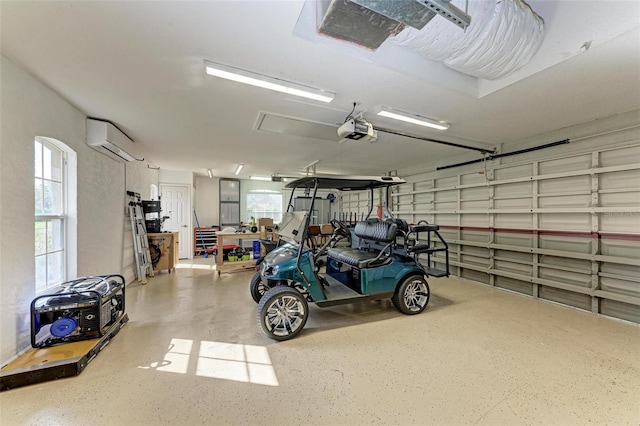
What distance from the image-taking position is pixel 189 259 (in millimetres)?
7754

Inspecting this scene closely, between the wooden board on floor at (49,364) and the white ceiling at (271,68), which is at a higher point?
the white ceiling at (271,68)

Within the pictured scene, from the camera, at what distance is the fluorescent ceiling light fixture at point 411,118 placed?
3167 millimetres

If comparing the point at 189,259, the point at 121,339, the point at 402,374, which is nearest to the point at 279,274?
the point at 402,374

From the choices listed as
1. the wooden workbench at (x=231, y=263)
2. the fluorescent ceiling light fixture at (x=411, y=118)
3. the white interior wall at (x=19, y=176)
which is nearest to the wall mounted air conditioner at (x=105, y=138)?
the white interior wall at (x=19, y=176)

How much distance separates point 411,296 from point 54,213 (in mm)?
4790

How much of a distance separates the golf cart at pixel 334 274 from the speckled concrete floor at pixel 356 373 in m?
0.27

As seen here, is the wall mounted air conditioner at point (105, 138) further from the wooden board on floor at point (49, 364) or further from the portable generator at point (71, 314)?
the wooden board on floor at point (49, 364)

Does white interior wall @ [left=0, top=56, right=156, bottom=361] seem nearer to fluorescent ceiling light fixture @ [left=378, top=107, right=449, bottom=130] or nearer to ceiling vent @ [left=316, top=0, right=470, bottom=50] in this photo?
ceiling vent @ [left=316, top=0, right=470, bottom=50]

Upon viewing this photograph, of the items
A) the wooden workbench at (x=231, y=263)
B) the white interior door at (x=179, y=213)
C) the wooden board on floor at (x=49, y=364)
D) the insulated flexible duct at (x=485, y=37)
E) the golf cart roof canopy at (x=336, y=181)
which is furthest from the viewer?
the white interior door at (x=179, y=213)

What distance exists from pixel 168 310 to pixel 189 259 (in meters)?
4.68

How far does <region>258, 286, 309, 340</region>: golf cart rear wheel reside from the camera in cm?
265

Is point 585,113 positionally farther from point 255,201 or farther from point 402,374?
point 255,201

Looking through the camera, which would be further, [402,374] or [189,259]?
[189,259]

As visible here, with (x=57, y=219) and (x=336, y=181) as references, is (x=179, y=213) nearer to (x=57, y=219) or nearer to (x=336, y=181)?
(x=57, y=219)
